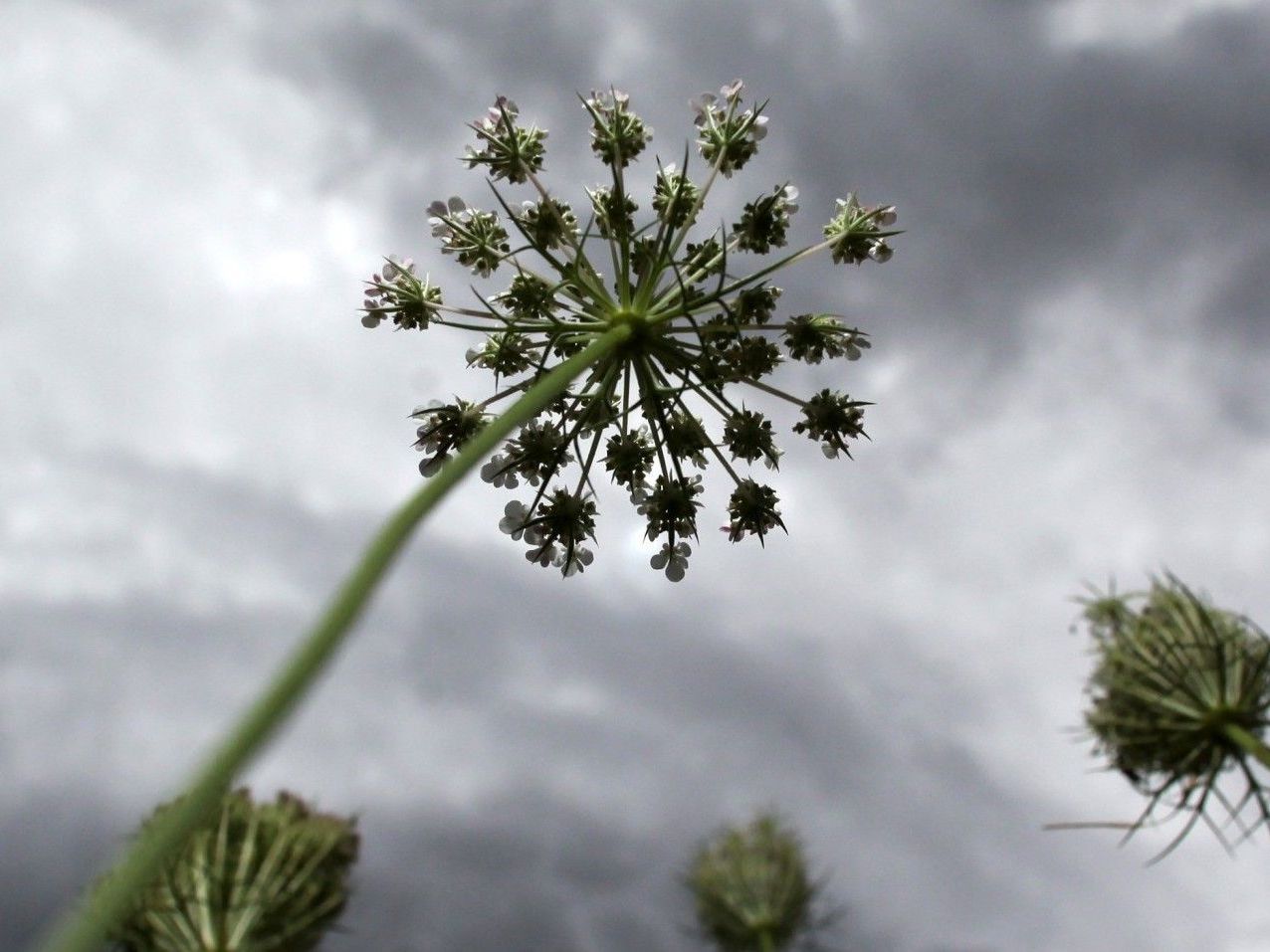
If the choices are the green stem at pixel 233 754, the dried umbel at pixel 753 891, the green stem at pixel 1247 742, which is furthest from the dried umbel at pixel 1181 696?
the dried umbel at pixel 753 891

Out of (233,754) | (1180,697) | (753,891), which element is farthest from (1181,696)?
(753,891)

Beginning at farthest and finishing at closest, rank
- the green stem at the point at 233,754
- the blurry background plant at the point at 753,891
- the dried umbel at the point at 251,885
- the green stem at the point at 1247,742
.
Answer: the blurry background plant at the point at 753,891, the dried umbel at the point at 251,885, the green stem at the point at 1247,742, the green stem at the point at 233,754

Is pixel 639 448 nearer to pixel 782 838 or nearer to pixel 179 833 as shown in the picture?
pixel 179 833

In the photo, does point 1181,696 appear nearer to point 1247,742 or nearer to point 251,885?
point 1247,742

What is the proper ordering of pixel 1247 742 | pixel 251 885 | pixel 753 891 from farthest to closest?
pixel 753 891, pixel 251 885, pixel 1247 742

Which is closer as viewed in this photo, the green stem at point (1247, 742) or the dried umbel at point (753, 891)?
the green stem at point (1247, 742)

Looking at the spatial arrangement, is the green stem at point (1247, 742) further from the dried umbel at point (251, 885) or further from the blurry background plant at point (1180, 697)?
the dried umbel at point (251, 885)

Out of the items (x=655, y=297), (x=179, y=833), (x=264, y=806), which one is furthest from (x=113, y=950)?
(x=179, y=833)
